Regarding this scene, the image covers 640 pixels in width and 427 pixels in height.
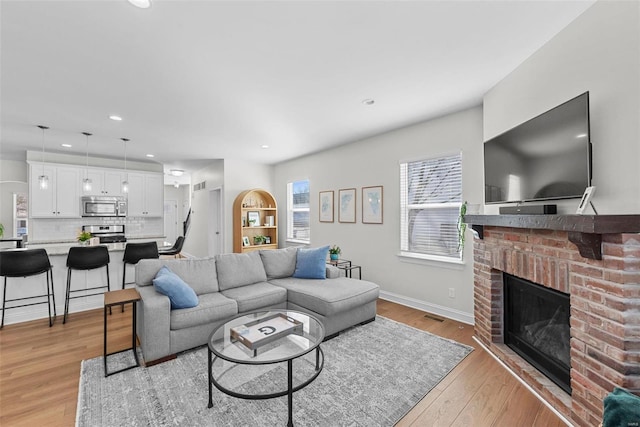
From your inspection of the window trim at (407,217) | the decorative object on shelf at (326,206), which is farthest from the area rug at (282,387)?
the decorative object on shelf at (326,206)

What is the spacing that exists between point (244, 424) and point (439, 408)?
1305 mm

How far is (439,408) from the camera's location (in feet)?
6.26

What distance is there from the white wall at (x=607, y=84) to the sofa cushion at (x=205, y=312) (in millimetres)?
2942

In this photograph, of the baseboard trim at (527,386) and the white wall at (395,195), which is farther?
the white wall at (395,195)

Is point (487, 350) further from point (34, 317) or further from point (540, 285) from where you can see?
point (34, 317)

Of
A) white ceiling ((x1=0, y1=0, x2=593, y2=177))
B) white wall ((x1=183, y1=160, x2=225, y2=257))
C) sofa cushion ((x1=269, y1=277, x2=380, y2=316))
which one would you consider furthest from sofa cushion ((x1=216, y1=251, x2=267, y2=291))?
white wall ((x1=183, y1=160, x2=225, y2=257))

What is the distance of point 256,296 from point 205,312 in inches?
21.8

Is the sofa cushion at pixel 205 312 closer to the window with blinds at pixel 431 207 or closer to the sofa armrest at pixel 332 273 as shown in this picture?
the sofa armrest at pixel 332 273

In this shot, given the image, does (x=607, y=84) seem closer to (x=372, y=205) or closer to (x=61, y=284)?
(x=372, y=205)

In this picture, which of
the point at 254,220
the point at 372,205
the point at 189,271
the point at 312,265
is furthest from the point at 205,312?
the point at 254,220

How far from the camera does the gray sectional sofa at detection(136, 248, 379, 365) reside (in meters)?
2.45

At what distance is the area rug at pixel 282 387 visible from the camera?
5.90ft

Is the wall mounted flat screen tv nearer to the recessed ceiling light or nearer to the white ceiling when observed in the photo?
the white ceiling

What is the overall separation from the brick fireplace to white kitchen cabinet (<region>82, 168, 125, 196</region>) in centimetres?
684
